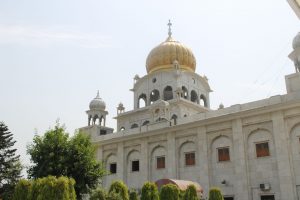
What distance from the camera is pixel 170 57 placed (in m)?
37.7

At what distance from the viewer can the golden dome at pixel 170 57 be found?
37656mm

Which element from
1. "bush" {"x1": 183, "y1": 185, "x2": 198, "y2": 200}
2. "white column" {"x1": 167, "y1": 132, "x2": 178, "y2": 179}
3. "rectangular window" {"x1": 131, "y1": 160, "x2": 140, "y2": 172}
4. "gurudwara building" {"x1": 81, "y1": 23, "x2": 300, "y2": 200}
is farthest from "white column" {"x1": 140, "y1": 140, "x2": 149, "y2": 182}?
"bush" {"x1": 183, "y1": 185, "x2": 198, "y2": 200}

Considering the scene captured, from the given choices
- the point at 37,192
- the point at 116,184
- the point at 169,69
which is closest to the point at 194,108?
the point at 169,69

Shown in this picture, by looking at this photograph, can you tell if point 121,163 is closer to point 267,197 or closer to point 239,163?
point 239,163

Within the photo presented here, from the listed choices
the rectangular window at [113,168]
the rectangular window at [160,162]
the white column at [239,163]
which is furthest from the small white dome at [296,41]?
the rectangular window at [113,168]

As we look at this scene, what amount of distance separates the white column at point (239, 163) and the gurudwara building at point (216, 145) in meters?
0.07

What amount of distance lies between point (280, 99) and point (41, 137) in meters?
16.8

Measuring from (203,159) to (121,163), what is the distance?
337 inches

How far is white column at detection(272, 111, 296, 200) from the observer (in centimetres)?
2088

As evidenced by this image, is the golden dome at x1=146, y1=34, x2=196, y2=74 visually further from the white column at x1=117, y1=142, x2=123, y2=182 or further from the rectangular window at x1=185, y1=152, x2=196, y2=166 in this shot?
the rectangular window at x1=185, y1=152, x2=196, y2=166

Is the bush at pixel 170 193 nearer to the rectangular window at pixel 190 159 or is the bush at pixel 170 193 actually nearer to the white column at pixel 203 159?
the white column at pixel 203 159

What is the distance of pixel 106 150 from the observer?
3212 cm

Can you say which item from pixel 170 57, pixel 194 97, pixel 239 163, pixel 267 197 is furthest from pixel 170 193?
pixel 170 57

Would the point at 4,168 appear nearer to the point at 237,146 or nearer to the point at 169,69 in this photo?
the point at 169,69
